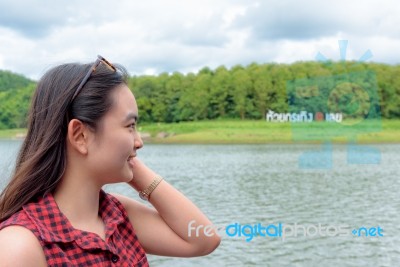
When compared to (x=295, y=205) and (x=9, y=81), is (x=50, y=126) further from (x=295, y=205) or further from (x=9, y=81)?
(x=9, y=81)

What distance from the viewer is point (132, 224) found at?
139cm

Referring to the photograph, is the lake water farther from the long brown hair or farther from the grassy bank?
the grassy bank

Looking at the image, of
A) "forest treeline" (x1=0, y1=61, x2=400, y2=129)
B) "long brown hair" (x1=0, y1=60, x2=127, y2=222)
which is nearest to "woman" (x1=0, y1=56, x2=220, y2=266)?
"long brown hair" (x1=0, y1=60, x2=127, y2=222)

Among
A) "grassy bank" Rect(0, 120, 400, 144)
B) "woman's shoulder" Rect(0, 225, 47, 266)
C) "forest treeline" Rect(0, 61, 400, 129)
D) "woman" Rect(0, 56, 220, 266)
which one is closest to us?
"woman's shoulder" Rect(0, 225, 47, 266)

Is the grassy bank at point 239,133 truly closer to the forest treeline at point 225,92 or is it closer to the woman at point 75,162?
the forest treeline at point 225,92

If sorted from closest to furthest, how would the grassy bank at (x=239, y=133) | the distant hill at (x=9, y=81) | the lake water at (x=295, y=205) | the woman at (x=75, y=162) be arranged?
the woman at (x=75, y=162) → the lake water at (x=295, y=205) → the grassy bank at (x=239, y=133) → the distant hill at (x=9, y=81)

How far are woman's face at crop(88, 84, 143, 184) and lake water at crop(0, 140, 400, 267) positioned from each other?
0.91 ft

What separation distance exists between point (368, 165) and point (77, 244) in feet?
62.6

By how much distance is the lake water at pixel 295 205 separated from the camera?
7.09 m

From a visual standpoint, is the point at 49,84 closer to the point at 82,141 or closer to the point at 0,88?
the point at 82,141

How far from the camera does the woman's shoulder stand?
97cm

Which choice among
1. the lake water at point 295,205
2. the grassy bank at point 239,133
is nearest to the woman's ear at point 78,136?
the lake water at point 295,205

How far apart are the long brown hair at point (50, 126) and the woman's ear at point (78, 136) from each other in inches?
0.5

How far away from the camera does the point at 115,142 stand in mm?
1165
